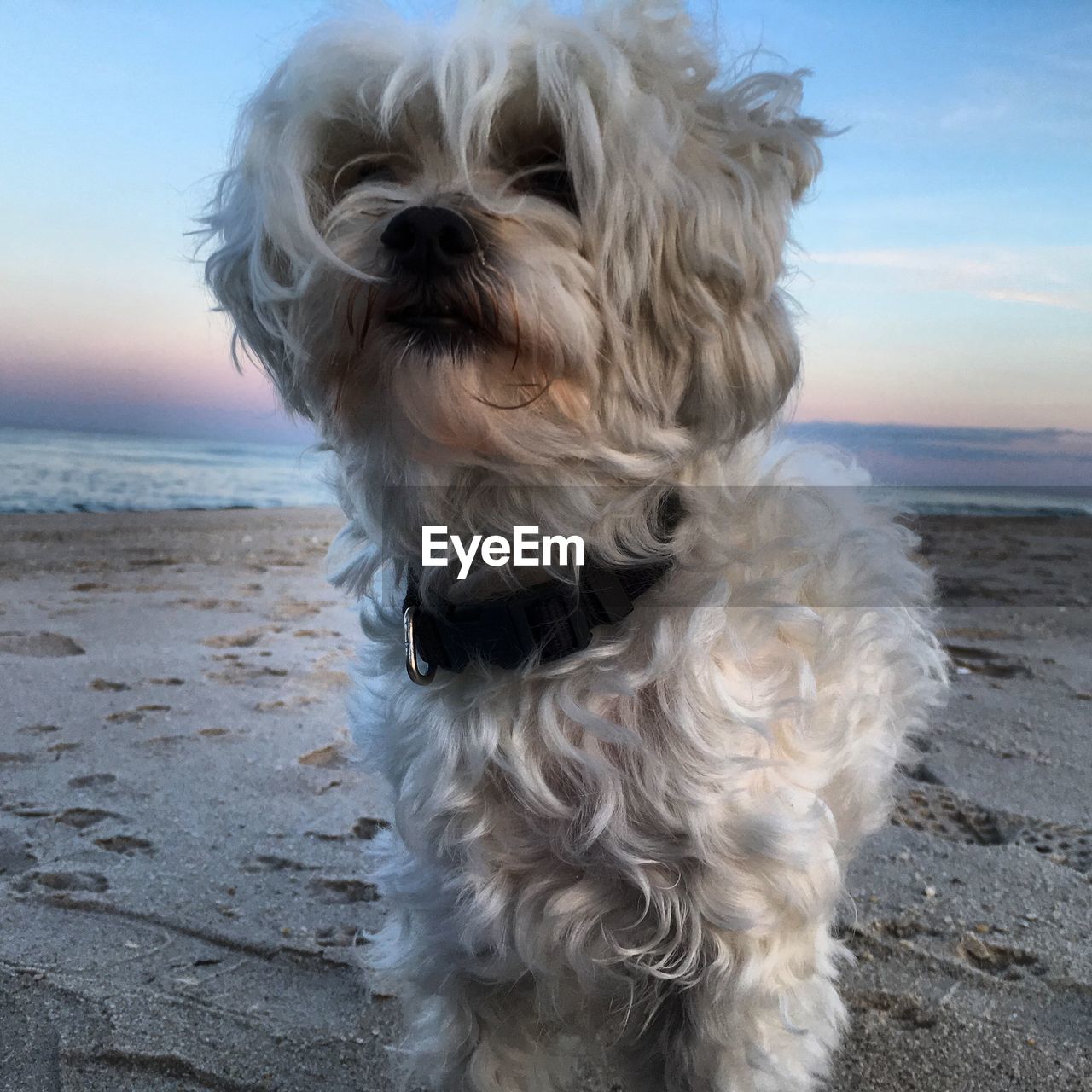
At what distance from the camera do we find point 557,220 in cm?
122

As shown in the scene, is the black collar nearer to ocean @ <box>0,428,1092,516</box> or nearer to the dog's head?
the dog's head

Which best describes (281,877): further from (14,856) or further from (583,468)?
(583,468)

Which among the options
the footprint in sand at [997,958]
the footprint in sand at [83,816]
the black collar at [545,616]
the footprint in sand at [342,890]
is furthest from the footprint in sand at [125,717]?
the footprint in sand at [997,958]

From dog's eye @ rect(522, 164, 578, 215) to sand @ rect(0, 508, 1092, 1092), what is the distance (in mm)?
1080

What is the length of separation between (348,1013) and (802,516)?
1.18m

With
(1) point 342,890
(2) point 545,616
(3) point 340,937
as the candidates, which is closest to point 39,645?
(1) point 342,890

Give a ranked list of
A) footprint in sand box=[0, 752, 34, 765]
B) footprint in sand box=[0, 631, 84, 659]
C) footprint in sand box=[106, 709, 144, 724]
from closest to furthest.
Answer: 1. footprint in sand box=[0, 752, 34, 765]
2. footprint in sand box=[106, 709, 144, 724]
3. footprint in sand box=[0, 631, 84, 659]

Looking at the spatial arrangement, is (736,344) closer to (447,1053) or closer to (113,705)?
(447,1053)

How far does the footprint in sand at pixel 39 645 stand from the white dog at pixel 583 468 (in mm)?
2650

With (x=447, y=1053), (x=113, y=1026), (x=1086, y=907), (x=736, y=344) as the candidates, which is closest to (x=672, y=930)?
(x=447, y=1053)

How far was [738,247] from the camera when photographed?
4.01 feet

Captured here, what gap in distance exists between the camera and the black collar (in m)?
1.30

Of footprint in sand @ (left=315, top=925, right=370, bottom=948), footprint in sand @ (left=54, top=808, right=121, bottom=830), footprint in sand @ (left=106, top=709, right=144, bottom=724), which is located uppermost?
footprint in sand @ (left=106, top=709, right=144, bottom=724)

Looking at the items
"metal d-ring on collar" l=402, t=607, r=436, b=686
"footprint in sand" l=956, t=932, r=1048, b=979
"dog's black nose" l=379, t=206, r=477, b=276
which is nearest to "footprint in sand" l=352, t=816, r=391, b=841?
"metal d-ring on collar" l=402, t=607, r=436, b=686
